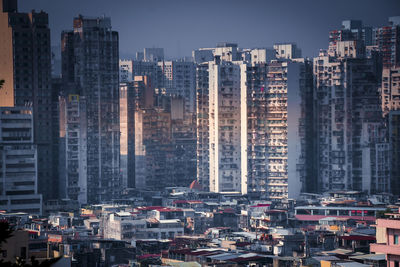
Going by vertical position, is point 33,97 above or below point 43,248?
above

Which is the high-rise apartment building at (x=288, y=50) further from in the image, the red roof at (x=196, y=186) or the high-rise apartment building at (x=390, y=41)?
the red roof at (x=196, y=186)

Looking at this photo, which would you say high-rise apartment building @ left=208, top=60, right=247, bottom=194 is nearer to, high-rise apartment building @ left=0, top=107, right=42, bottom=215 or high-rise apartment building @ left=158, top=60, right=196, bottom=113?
high-rise apartment building @ left=0, top=107, right=42, bottom=215

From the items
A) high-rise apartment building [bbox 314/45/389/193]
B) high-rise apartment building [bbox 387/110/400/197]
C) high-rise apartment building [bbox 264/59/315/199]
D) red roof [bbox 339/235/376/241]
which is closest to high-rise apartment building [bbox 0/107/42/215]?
high-rise apartment building [bbox 264/59/315/199]

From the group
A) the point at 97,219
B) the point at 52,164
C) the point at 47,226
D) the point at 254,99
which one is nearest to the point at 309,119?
the point at 254,99

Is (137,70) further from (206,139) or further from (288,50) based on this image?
(206,139)

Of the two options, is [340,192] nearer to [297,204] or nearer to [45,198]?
[297,204]
